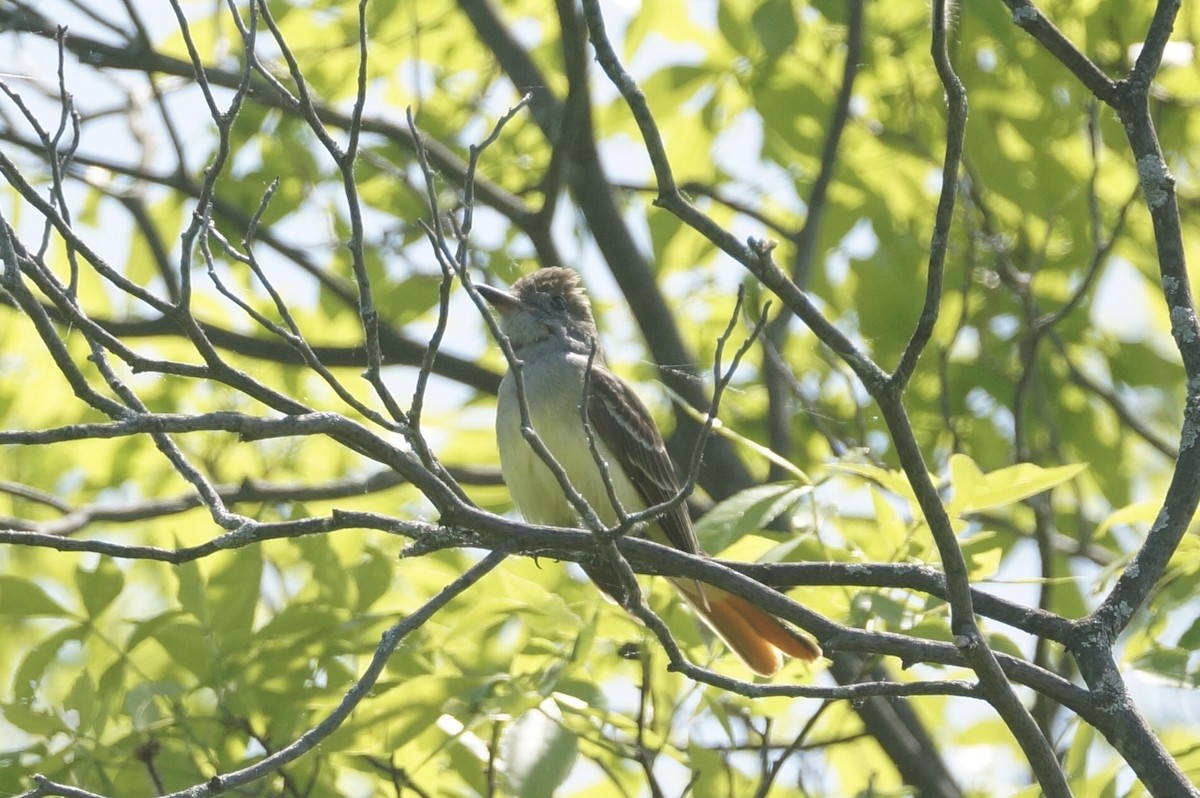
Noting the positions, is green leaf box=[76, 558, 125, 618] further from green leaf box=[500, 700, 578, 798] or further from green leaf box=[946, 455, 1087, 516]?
green leaf box=[946, 455, 1087, 516]

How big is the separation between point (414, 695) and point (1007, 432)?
145 inches

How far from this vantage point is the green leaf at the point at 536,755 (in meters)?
3.28

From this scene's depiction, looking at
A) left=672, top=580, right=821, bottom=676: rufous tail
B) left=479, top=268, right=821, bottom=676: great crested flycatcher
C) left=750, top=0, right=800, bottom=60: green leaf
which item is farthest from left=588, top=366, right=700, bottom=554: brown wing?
left=750, top=0, right=800, bottom=60: green leaf

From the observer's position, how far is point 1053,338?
614 centimetres

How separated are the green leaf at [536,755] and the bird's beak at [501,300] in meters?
2.93

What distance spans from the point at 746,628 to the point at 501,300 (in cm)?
181

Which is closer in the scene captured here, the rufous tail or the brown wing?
the rufous tail

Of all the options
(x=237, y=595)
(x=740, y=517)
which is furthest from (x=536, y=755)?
(x=237, y=595)

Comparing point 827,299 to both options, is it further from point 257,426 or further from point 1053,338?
point 257,426

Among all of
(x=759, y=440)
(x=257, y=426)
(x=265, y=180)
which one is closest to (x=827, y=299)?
(x=759, y=440)

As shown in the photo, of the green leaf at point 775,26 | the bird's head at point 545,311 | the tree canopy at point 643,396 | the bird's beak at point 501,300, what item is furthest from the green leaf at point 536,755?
the bird's head at point 545,311

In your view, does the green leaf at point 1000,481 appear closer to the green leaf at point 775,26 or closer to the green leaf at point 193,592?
the green leaf at point 193,592

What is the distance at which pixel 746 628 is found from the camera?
19.2ft

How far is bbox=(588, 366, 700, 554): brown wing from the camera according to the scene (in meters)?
6.25
